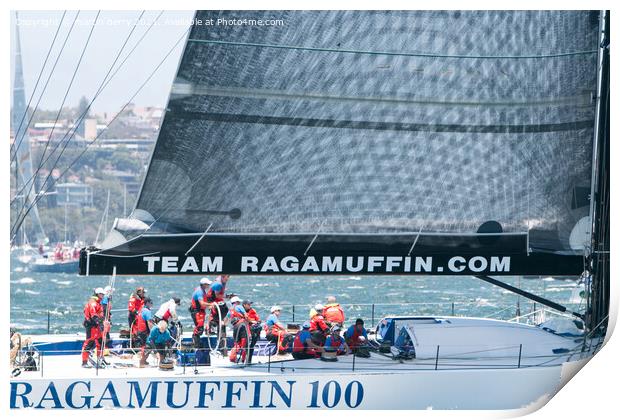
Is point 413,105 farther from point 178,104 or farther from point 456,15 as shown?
point 178,104

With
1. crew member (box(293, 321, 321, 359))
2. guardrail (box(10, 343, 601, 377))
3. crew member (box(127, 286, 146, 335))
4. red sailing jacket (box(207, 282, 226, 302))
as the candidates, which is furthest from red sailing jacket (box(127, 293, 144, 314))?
crew member (box(293, 321, 321, 359))

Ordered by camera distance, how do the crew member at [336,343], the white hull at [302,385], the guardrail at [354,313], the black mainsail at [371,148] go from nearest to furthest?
the white hull at [302,385]
the black mainsail at [371,148]
the crew member at [336,343]
the guardrail at [354,313]

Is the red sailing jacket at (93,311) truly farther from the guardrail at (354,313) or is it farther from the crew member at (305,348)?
the guardrail at (354,313)

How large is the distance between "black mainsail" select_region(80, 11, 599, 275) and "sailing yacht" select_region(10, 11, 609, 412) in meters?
0.01

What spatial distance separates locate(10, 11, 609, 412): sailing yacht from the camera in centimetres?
962

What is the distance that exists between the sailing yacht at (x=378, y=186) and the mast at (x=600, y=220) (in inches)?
0.7

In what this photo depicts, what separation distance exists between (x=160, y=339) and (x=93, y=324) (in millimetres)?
600

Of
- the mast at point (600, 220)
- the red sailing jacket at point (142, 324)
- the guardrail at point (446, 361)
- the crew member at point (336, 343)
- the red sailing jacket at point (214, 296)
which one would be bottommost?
the guardrail at point (446, 361)

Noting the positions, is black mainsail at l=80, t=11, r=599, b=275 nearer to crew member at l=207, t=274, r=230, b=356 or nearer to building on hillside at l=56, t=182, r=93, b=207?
crew member at l=207, t=274, r=230, b=356

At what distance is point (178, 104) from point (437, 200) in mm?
2293

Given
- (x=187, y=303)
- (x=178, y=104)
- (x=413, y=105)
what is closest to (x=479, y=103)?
(x=413, y=105)

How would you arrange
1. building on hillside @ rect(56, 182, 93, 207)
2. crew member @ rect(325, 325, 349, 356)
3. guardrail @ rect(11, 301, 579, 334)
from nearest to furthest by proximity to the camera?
crew member @ rect(325, 325, 349, 356) → building on hillside @ rect(56, 182, 93, 207) → guardrail @ rect(11, 301, 579, 334)

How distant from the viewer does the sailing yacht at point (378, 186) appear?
9.62 m

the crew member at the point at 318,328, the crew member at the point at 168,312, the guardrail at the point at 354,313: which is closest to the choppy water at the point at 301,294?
the guardrail at the point at 354,313
